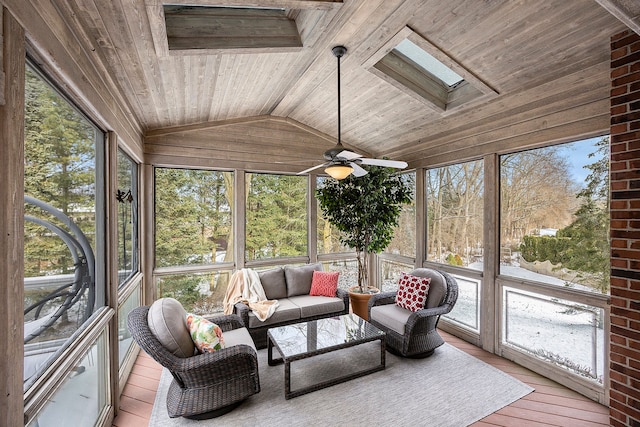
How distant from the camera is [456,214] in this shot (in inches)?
168

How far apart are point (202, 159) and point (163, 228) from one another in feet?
4.03

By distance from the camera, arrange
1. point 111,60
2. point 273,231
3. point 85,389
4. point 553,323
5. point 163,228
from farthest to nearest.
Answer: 1. point 273,231
2. point 163,228
3. point 553,323
4. point 111,60
5. point 85,389

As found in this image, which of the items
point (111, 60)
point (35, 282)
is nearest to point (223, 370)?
point (35, 282)

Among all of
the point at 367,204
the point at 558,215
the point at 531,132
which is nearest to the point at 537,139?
the point at 531,132

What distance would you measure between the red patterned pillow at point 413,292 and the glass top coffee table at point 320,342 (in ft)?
2.15

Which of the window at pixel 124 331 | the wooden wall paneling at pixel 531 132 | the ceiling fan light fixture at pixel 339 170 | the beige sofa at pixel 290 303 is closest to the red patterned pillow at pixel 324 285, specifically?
the beige sofa at pixel 290 303

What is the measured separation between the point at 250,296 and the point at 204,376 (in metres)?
1.62

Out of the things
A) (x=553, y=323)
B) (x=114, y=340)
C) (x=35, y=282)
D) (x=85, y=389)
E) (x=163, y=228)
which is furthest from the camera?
(x=163, y=228)

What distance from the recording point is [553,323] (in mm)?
3111

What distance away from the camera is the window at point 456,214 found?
394 cm

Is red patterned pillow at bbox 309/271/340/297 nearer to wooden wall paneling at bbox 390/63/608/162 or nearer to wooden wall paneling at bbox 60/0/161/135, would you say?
wooden wall paneling at bbox 390/63/608/162

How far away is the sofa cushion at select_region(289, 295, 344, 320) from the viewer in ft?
12.9

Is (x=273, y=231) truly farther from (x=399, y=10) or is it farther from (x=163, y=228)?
(x=399, y=10)

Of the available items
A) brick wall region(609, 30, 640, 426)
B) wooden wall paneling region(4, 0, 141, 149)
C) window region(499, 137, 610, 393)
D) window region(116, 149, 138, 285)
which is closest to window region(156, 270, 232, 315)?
window region(116, 149, 138, 285)
